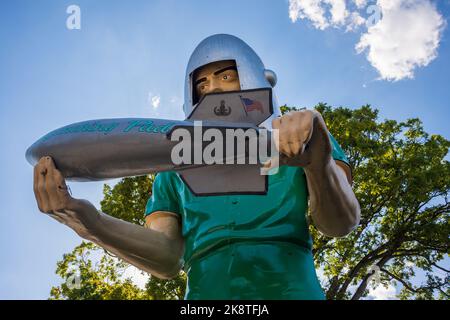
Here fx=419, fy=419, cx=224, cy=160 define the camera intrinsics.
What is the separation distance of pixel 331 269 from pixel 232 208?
9.37 meters

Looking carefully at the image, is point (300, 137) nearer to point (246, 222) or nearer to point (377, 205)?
point (246, 222)

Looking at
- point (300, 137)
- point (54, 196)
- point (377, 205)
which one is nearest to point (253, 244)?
point (300, 137)

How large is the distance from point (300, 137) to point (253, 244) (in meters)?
0.64

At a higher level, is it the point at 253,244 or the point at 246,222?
the point at 246,222

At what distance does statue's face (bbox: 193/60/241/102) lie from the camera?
8.39 feet

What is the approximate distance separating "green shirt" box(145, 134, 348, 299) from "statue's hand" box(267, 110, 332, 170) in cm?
41

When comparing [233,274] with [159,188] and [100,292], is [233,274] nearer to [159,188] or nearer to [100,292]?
[159,188]

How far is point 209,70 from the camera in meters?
2.64

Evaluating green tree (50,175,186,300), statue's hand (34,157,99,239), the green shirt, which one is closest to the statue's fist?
statue's hand (34,157,99,239)

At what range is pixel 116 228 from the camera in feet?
7.21

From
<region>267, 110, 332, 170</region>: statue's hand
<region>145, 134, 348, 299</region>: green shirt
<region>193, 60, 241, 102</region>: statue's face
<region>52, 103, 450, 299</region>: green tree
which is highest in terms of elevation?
<region>52, 103, 450, 299</region>: green tree

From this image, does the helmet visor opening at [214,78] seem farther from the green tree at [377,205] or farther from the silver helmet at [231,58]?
the green tree at [377,205]

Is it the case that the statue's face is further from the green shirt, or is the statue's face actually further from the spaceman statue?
the green shirt
